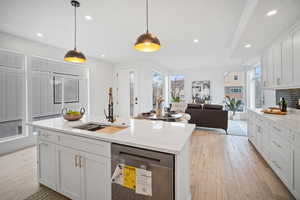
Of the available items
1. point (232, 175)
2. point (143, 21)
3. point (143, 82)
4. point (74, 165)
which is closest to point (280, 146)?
point (232, 175)

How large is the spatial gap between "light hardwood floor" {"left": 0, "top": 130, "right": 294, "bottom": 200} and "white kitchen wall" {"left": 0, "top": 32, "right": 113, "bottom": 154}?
0.30 meters

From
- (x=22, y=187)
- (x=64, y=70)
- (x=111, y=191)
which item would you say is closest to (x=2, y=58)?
(x=64, y=70)

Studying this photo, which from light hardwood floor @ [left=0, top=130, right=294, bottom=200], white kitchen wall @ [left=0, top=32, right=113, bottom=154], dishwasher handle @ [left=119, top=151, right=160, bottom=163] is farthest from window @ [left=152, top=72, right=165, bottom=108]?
dishwasher handle @ [left=119, top=151, right=160, bottom=163]

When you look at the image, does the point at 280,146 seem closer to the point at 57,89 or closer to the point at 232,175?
the point at 232,175

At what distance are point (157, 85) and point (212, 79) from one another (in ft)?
10.3

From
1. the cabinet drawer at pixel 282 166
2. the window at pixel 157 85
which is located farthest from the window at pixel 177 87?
the cabinet drawer at pixel 282 166

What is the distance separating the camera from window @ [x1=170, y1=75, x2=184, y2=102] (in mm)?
7934

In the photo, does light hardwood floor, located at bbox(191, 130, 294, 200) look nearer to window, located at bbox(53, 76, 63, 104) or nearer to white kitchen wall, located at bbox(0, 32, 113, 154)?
white kitchen wall, located at bbox(0, 32, 113, 154)

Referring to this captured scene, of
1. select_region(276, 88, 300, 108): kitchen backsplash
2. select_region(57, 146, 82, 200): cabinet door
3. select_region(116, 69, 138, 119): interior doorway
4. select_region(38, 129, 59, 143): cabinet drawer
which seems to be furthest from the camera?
select_region(116, 69, 138, 119): interior doorway

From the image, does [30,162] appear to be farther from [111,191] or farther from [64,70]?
[64,70]

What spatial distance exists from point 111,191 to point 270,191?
2161mm

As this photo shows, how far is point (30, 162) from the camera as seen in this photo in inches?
101

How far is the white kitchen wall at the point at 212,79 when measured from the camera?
7062 mm

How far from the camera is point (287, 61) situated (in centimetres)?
236
